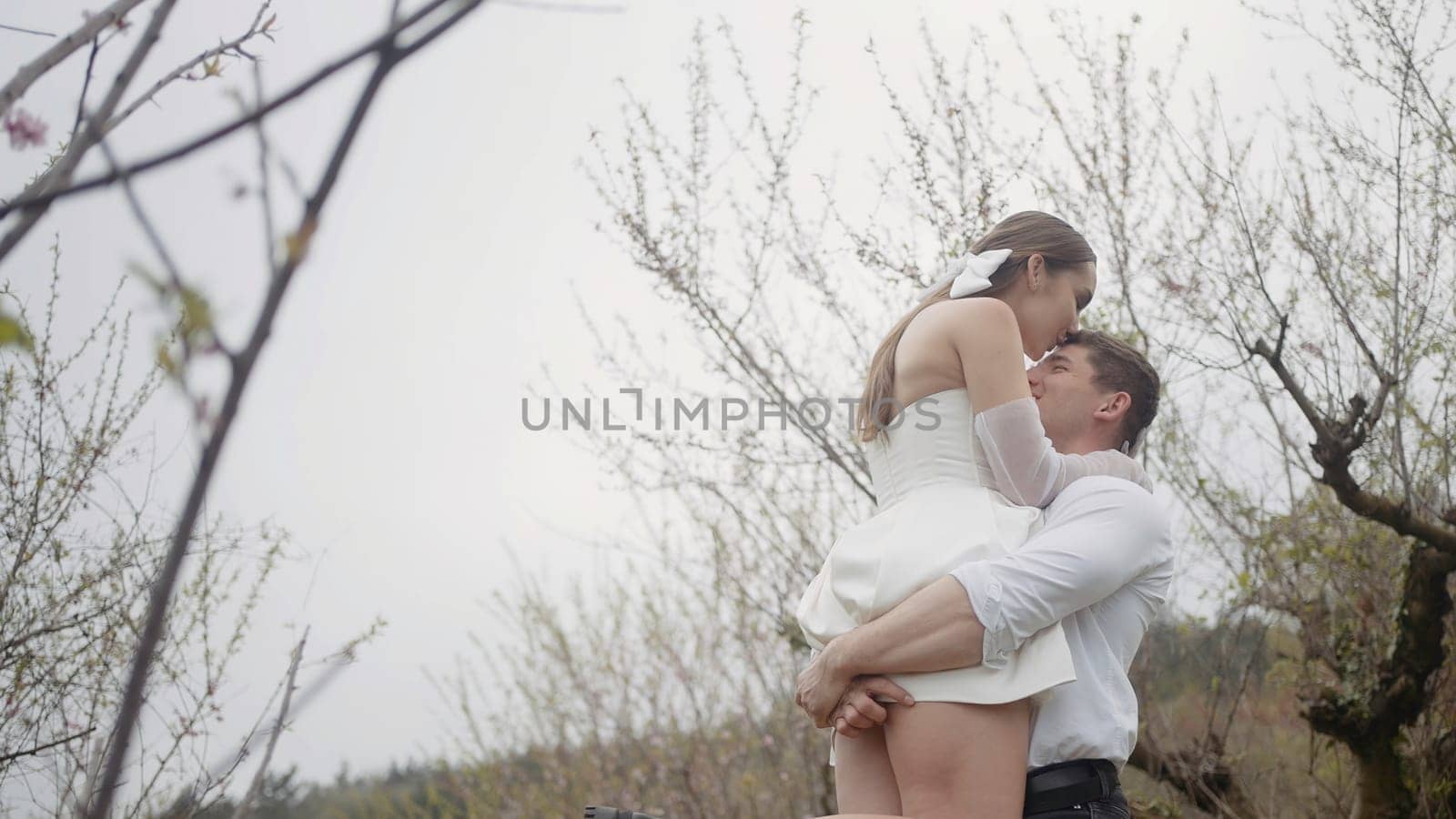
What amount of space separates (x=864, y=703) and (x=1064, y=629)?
0.37 m

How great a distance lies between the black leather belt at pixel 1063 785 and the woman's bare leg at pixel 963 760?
0.09ft

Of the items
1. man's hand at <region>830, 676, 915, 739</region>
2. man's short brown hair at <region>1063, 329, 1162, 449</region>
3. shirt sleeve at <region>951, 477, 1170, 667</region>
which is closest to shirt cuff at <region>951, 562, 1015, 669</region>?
shirt sleeve at <region>951, 477, 1170, 667</region>

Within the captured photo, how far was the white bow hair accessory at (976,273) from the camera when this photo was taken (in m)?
2.20

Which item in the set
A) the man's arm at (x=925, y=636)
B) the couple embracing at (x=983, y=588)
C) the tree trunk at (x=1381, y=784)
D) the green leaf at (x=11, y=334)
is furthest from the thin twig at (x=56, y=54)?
the tree trunk at (x=1381, y=784)

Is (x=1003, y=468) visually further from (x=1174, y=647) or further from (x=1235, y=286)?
(x=1174, y=647)

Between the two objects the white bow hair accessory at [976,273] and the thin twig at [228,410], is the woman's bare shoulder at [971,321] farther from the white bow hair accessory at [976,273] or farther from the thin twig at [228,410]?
the thin twig at [228,410]

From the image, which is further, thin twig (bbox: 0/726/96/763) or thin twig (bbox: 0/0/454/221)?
thin twig (bbox: 0/726/96/763)

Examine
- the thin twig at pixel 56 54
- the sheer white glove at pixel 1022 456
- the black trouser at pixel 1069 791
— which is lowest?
the black trouser at pixel 1069 791

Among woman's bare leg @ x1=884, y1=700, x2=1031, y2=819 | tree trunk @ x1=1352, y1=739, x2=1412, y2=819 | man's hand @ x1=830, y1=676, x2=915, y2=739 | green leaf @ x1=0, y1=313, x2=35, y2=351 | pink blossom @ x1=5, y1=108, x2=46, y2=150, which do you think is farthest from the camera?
tree trunk @ x1=1352, y1=739, x2=1412, y2=819

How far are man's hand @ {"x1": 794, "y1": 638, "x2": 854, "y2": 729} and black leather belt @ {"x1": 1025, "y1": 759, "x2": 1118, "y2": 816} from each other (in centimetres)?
33

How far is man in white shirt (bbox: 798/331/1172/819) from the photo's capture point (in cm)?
172

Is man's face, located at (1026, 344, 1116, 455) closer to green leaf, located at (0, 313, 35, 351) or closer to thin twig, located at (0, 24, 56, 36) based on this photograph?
thin twig, located at (0, 24, 56, 36)

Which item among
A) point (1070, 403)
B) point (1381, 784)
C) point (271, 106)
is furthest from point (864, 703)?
point (1381, 784)

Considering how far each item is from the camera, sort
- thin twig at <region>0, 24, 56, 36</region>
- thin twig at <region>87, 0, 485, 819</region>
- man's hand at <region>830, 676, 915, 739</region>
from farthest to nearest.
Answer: man's hand at <region>830, 676, 915, 739</region> → thin twig at <region>0, 24, 56, 36</region> → thin twig at <region>87, 0, 485, 819</region>
